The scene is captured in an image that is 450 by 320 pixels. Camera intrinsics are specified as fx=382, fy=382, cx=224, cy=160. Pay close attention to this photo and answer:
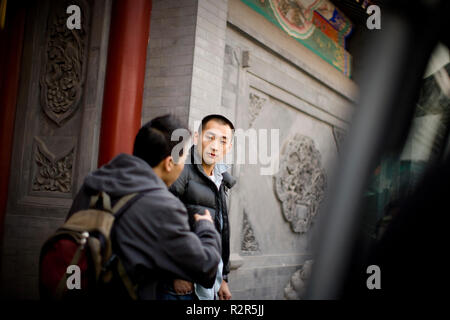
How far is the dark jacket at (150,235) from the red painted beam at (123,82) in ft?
7.98

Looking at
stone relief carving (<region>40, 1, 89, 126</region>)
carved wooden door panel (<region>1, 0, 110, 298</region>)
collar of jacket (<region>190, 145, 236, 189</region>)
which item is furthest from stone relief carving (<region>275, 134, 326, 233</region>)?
collar of jacket (<region>190, 145, 236, 189</region>)

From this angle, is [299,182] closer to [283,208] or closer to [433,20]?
[283,208]

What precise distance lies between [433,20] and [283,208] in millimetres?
5408

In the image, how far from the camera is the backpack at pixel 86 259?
121cm

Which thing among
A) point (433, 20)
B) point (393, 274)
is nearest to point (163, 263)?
point (393, 274)

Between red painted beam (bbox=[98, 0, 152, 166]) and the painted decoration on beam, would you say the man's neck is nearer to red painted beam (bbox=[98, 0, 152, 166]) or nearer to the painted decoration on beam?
red painted beam (bbox=[98, 0, 152, 166])

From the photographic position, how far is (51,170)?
13.5 feet

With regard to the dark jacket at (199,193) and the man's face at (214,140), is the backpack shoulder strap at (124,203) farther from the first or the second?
the man's face at (214,140)

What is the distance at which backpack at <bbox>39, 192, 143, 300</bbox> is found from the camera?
3.99ft

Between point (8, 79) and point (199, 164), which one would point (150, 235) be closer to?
point (199, 164)

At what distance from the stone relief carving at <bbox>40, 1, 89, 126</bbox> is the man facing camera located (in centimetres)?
222

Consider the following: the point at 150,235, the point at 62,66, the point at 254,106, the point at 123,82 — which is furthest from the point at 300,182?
the point at 150,235

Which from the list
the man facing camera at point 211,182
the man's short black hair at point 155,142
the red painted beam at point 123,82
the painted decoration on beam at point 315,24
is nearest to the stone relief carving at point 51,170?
Result: the red painted beam at point 123,82

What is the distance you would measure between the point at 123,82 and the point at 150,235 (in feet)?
9.11
